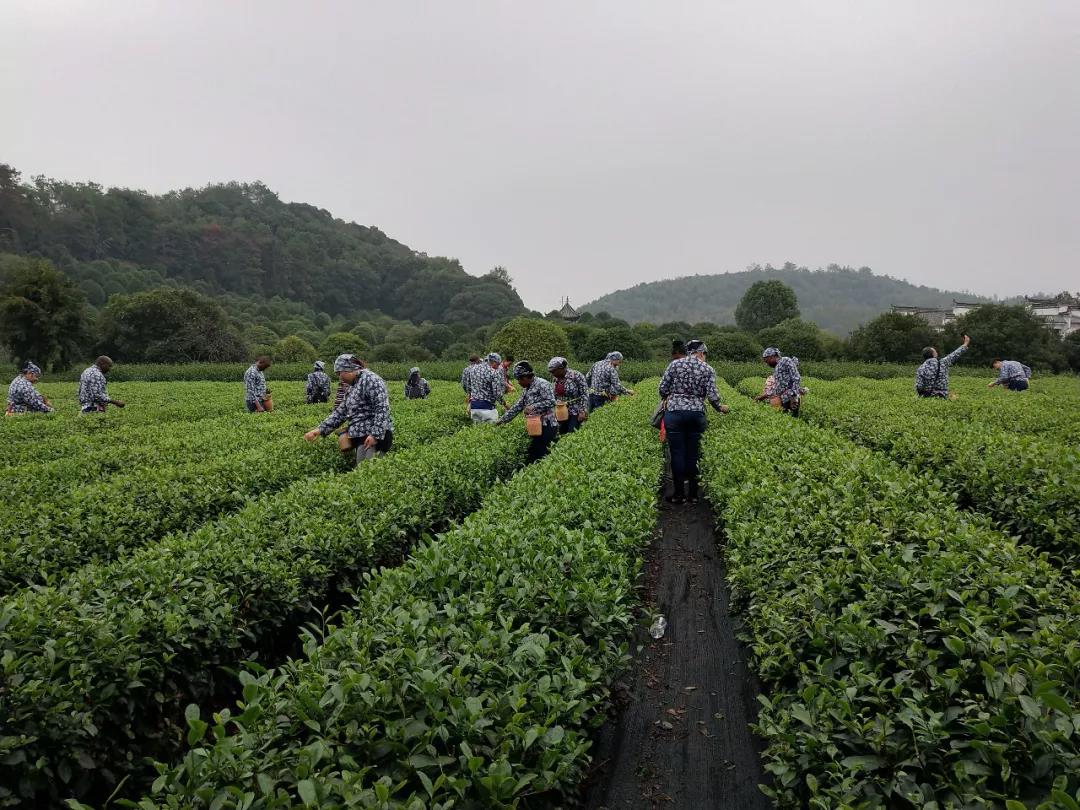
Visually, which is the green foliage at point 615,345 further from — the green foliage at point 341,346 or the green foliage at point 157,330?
the green foliage at point 157,330

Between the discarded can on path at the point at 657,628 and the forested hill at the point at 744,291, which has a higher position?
the forested hill at the point at 744,291

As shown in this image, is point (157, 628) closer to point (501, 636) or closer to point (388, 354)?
point (501, 636)

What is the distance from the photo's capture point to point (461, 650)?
2588 millimetres

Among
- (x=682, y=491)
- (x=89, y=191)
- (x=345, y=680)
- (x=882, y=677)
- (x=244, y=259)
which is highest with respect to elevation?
(x=89, y=191)

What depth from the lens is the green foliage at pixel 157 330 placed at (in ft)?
160

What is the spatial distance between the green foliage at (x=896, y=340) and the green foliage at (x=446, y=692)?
50.9 m

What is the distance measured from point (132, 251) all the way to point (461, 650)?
10661cm

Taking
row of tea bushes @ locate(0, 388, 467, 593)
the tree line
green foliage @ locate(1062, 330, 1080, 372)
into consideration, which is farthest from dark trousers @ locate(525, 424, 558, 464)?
green foliage @ locate(1062, 330, 1080, 372)

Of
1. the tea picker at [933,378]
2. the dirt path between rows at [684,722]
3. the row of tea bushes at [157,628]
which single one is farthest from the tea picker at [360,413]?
the tea picker at [933,378]

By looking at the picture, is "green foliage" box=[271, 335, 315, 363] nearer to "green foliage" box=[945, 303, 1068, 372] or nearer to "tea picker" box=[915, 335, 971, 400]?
"tea picker" box=[915, 335, 971, 400]

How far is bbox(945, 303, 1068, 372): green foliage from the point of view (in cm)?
4434

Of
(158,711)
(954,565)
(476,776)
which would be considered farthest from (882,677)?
(158,711)

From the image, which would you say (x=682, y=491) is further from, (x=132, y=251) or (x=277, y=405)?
(x=132, y=251)

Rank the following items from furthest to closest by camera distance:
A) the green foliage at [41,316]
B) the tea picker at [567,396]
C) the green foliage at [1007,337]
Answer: the green foliage at [1007,337], the green foliage at [41,316], the tea picker at [567,396]
